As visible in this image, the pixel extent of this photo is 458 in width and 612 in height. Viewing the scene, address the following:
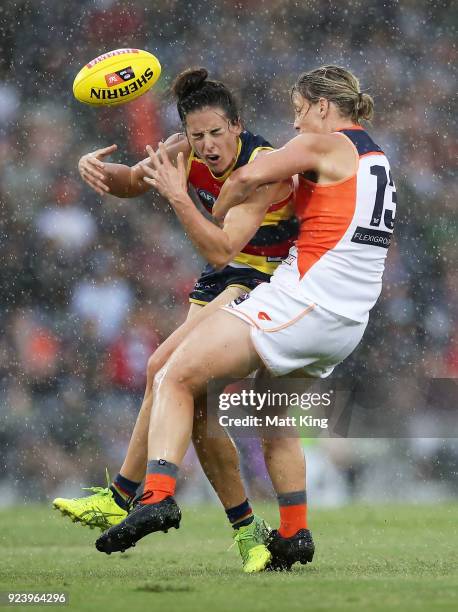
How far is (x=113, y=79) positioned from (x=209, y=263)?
44.1 inches

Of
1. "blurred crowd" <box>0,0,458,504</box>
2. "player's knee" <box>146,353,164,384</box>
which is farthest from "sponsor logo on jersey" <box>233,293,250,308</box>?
"blurred crowd" <box>0,0,458,504</box>

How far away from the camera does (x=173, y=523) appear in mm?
4035

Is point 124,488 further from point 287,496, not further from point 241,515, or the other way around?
point 287,496

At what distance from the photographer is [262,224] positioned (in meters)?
4.79

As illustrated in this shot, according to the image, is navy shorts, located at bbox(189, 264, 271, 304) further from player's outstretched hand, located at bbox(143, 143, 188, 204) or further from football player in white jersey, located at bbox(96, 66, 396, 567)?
player's outstretched hand, located at bbox(143, 143, 188, 204)

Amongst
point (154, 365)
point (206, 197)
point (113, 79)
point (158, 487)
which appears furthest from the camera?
point (113, 79)

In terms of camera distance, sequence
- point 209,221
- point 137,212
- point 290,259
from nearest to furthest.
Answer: point 209,221
point 290,259
point 137,212

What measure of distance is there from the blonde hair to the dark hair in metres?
0.30

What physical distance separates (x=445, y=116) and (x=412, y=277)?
5.12 ft

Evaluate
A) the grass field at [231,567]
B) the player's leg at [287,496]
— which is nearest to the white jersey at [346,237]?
the player's leg at [287,496]

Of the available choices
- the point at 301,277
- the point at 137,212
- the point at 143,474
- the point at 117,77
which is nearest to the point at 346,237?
the point at 301,277

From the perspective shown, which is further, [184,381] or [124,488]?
[124,488]

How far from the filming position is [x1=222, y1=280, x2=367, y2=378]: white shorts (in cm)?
420

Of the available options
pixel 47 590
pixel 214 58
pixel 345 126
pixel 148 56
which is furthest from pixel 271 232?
pixel 214 58
